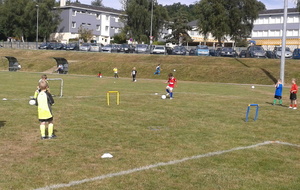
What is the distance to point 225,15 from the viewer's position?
63.2m

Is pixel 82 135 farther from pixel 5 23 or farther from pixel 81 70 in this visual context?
pixel 5 23

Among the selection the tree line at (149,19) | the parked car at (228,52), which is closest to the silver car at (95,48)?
the tree line at (149,19)

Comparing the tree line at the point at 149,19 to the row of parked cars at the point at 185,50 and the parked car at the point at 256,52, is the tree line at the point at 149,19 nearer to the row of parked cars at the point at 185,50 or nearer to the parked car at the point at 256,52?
the row of parked cars at the point at 185,50

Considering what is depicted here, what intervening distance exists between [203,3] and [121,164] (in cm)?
5975

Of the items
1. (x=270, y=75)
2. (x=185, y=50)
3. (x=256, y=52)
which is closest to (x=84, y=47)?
(x=185, y=50)

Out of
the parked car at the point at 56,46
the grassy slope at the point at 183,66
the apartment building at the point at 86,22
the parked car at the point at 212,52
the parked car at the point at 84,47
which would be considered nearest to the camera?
the grassy slope at the point at 183,66

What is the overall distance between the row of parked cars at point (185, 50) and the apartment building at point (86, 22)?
22.9m

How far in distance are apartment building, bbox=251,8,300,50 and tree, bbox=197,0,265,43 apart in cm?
2700

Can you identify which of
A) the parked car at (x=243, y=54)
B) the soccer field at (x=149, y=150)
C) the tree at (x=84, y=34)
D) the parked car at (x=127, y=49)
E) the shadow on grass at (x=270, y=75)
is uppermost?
the tree at (x=84, y=34)

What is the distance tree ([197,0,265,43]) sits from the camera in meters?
62.8

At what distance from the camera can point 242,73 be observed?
4397 cm

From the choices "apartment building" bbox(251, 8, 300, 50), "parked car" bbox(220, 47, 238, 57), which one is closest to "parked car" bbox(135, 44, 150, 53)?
"parked car" bbox(220, 47, 238, 57)

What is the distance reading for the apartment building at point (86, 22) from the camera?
95.8 metres

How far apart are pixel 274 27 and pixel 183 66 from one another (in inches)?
2221
